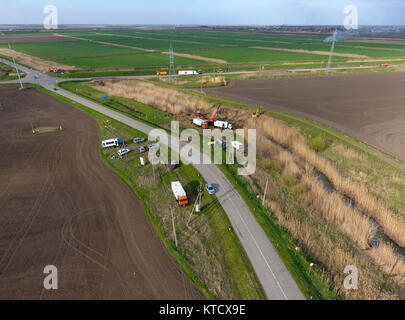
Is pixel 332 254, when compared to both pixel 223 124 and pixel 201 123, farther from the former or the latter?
pixel 201 123

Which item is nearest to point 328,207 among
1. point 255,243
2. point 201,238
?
point 255,243

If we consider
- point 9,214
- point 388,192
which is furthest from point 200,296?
point 388,192

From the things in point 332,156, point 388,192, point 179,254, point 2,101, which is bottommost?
point 179,254

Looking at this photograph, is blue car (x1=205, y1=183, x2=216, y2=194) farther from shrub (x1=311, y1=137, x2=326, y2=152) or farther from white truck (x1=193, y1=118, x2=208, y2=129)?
shrub (x1=311, y1=137, x2=326, y2=152)

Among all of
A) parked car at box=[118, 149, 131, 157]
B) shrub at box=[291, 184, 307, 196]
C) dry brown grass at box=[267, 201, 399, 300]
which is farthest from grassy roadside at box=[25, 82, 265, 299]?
shrub at box=[291, 184, 307, 196]

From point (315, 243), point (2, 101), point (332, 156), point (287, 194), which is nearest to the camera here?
point (315, 243)

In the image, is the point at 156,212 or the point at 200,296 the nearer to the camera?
the point at 200,296
